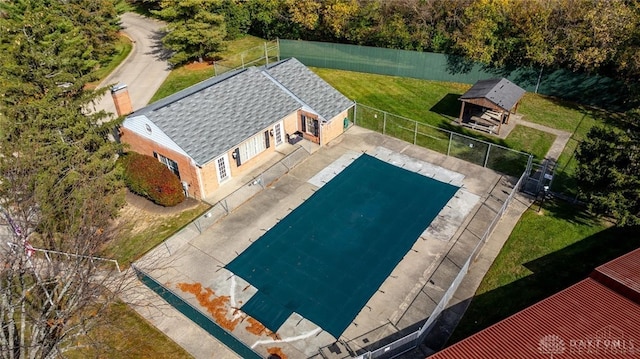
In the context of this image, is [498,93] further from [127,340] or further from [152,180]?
[127,340]

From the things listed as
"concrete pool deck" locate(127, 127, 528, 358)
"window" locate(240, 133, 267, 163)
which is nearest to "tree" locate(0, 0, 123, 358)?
"concrete pool deck" locate(127, 127, 528, 358)

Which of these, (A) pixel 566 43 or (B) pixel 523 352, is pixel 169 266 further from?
(A) pixel 566 43

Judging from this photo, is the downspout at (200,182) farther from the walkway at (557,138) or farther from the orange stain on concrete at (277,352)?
the walkway at (557,138)

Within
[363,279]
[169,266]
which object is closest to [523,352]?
[363,279]

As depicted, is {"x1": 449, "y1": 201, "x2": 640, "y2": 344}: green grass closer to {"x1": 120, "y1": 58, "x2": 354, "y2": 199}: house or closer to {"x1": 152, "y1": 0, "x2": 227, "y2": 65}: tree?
{"x1": 120, "y1": 58, "x2": 354, "y2": 199}: house

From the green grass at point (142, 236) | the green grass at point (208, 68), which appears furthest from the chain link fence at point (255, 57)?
the green grass at point (142, 236)

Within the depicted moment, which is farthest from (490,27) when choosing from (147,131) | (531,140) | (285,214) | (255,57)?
(147,131)
